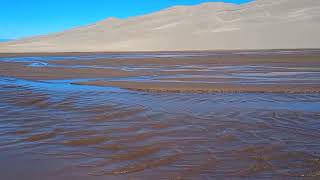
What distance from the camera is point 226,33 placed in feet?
178

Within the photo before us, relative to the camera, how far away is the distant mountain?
48344 millimetres

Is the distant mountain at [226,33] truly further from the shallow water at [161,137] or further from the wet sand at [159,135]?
the shallow water at [161,137]

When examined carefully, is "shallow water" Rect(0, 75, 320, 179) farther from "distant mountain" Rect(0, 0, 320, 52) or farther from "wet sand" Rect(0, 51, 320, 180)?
"distant mountain" Rect(0, 0, 320, 52)

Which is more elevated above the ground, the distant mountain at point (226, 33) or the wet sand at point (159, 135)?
the distant mountain at point (226, 33)

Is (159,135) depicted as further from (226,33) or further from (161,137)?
(226,33)

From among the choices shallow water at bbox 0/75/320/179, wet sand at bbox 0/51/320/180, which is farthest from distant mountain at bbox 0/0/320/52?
shallow water at bbox 0/75/320/179

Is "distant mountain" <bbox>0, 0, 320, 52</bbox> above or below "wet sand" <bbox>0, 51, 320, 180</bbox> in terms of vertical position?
above

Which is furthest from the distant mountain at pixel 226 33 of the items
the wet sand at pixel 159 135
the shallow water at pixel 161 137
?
the shallow water at pixel 161 137

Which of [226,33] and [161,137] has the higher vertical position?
[226,33]

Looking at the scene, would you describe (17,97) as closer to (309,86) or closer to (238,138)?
(238,138)

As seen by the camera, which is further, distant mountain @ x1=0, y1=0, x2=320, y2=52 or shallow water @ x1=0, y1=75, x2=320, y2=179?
distant mountain @ x1=0, y1=0, x2=320, y2=52

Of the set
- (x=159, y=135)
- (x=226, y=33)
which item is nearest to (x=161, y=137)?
(x=159, y=135)

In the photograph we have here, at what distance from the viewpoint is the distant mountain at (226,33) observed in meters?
48.3

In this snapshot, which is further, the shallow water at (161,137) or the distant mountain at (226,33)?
the distant mountain at (226,33)
